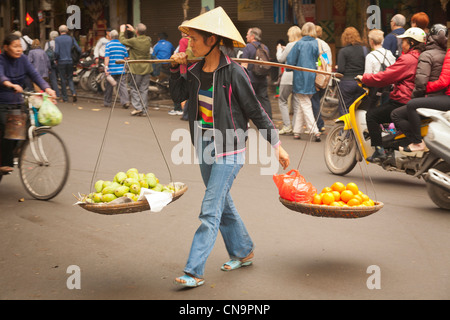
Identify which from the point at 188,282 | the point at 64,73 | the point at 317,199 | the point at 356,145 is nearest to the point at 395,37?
the point at 356,145

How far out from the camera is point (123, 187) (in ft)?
16.7

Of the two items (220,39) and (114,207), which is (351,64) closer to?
(220,39)

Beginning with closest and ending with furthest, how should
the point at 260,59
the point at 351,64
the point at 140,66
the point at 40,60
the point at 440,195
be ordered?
the point at 440,195
the point at 351,64
the point at 260,59
the point at 140,66
the point at 40,60

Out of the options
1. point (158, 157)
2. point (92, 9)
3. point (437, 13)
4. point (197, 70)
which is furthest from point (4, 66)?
point (92, 9)

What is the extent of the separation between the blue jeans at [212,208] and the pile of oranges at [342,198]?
2.11 feet

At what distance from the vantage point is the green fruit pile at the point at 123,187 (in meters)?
4.97

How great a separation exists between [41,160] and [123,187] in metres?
2.78

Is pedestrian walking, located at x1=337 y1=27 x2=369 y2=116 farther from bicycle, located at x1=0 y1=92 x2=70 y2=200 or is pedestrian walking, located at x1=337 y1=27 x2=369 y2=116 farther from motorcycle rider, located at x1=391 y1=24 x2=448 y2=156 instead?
bicycle, located at x1=0 y1=92 x2=70 y2=200

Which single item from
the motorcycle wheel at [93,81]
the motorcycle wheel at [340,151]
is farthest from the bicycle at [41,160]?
the motorcycle wheel at [93,81]

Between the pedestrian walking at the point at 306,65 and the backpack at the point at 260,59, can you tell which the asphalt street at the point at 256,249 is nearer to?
the pedestrian walking at the point at 306,65

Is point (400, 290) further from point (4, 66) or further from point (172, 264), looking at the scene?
point (4, 66)

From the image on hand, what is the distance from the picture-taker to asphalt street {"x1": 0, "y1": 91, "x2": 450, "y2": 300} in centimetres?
467

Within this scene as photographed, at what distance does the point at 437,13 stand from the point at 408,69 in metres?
9.26

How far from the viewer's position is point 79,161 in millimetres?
9852
